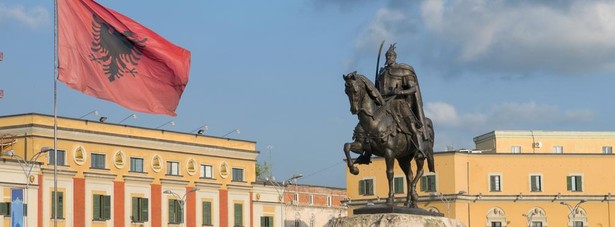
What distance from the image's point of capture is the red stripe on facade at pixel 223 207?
323 feet

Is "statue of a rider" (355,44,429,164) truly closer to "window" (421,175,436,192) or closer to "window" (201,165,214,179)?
"window" (201,165,214,179)

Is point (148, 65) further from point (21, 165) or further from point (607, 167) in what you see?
point (607, 167)

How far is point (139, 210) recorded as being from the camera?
91.1m

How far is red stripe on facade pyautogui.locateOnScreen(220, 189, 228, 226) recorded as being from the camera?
9854 centimetres

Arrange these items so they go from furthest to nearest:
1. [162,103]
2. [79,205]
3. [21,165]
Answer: [79,205] < [21,165] < [162,103]

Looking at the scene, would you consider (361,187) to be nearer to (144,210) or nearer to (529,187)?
(529,187)

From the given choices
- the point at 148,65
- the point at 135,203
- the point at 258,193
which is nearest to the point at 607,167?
the point at 258,193

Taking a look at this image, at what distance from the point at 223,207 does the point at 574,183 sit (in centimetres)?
3434

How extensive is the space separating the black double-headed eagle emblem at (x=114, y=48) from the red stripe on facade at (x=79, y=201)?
5807 centimetres

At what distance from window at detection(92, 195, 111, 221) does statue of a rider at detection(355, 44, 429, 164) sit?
6426 centimetres

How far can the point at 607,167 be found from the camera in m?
119

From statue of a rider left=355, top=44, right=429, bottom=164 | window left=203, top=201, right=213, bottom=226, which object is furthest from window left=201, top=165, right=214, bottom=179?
statue of a rider left=355, top=44, right=429, bottom=164

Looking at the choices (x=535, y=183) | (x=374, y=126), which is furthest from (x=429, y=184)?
(x=374, y=126)

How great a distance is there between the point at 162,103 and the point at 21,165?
54.2 meters
